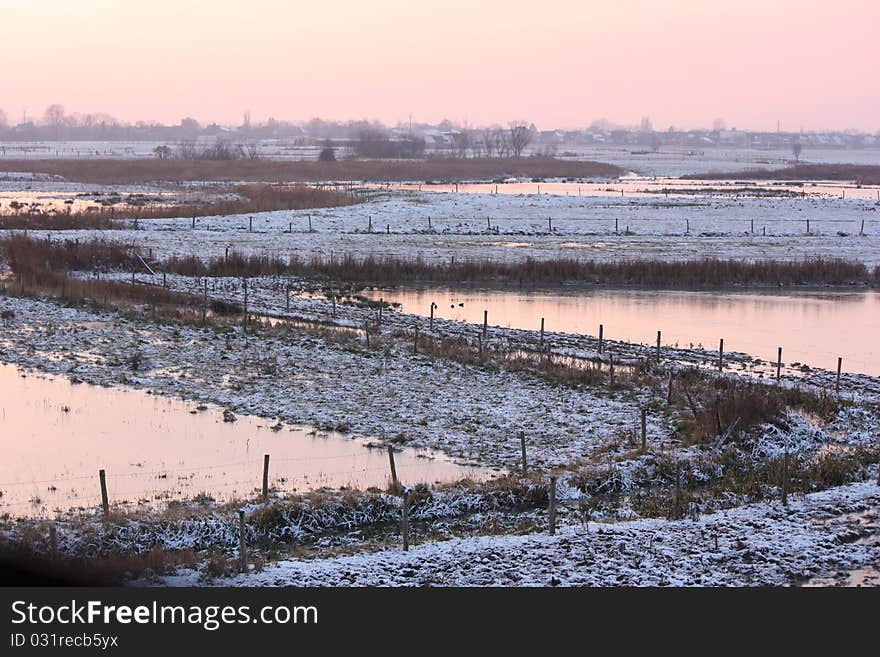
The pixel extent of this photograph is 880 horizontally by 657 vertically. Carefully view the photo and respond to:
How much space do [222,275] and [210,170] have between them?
64377 mm

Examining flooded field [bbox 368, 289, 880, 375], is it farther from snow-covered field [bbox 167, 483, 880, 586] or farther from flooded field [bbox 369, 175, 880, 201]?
flooded field [bbox 369, 175, 880, 201]

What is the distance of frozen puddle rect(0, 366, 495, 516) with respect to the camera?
16281mm

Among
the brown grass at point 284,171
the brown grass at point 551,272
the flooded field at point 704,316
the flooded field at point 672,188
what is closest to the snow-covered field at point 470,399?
the flooded field at point 704,316

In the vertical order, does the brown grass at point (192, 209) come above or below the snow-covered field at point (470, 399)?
above

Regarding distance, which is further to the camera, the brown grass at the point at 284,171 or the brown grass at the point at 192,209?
the brown grass at the point at 284,171

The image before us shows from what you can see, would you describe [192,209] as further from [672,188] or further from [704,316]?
[672,188]

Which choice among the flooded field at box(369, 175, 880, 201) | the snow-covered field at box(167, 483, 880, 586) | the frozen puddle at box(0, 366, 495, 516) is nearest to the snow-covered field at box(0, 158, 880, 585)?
the snow-covered field at box(167, 483, 880, 586)

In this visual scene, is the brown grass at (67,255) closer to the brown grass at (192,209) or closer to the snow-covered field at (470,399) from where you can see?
the snow-covered field at (470,399)

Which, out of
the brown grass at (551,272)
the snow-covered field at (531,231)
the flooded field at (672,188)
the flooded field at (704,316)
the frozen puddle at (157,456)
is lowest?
the frozen puddle at (157,456)

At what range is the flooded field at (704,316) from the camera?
97.0 ft

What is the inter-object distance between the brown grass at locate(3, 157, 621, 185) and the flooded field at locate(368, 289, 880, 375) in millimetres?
58745

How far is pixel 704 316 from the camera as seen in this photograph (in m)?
34.8

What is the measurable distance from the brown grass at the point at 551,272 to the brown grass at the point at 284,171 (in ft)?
168

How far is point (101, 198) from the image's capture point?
7056 centimetres
